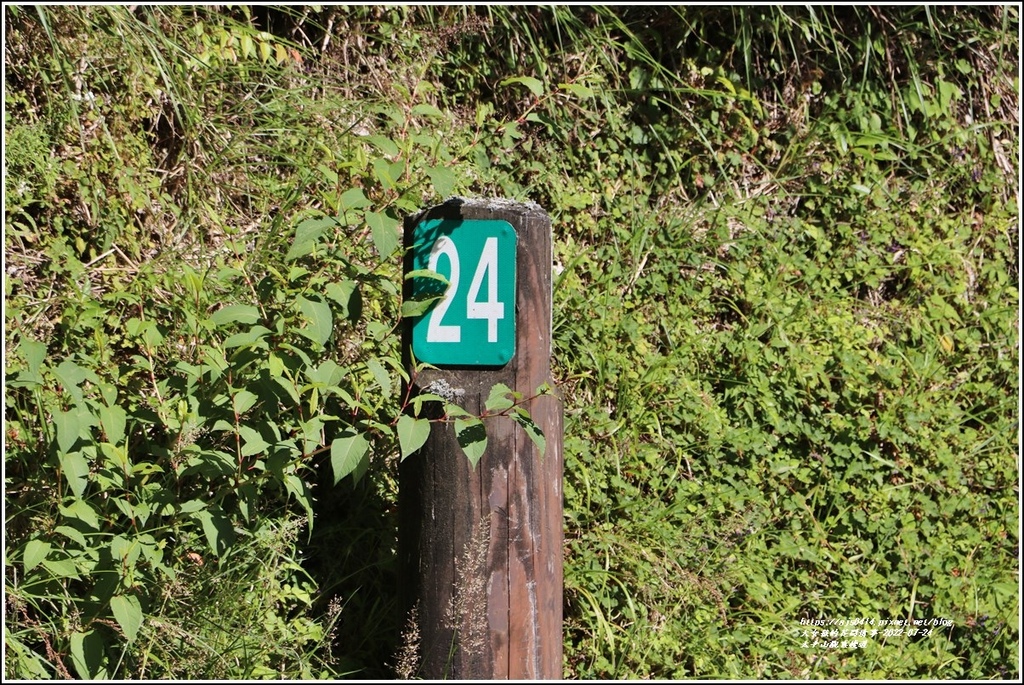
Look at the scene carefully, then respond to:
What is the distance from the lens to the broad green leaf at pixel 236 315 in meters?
2.88

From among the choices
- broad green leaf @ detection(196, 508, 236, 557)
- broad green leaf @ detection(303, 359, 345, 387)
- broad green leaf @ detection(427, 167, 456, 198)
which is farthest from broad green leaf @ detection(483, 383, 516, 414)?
broad green leaf @ detection(196, 508, 236, 557)

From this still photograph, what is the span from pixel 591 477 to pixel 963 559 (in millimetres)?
1627

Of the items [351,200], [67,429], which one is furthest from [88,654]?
[351,200]

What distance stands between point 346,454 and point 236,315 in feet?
→ 1.89

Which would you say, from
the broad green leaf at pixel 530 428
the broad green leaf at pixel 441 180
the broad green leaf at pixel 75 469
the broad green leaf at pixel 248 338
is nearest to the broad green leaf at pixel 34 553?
the broad green leaf at pixel 75 469

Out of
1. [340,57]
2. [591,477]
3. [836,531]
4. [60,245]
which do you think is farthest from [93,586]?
[836,531]

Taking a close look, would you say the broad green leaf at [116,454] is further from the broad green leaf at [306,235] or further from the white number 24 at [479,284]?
the white number 24 at [479,284]

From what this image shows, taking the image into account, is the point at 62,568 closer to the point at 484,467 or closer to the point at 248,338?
the point at 248,338

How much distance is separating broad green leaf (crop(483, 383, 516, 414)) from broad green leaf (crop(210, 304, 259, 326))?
0.78 metres

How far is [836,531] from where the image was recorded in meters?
4.07

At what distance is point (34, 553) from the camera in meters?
2.80

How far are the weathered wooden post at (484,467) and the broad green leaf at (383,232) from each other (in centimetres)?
6

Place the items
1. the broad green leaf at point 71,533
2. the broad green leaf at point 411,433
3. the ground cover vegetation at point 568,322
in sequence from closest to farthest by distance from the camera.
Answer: the broad green leaf at point 411,433 < the broad green leaf at point 71,533 < the ground cover vegetation at point 568,322

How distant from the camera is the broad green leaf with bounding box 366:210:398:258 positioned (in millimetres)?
2748
